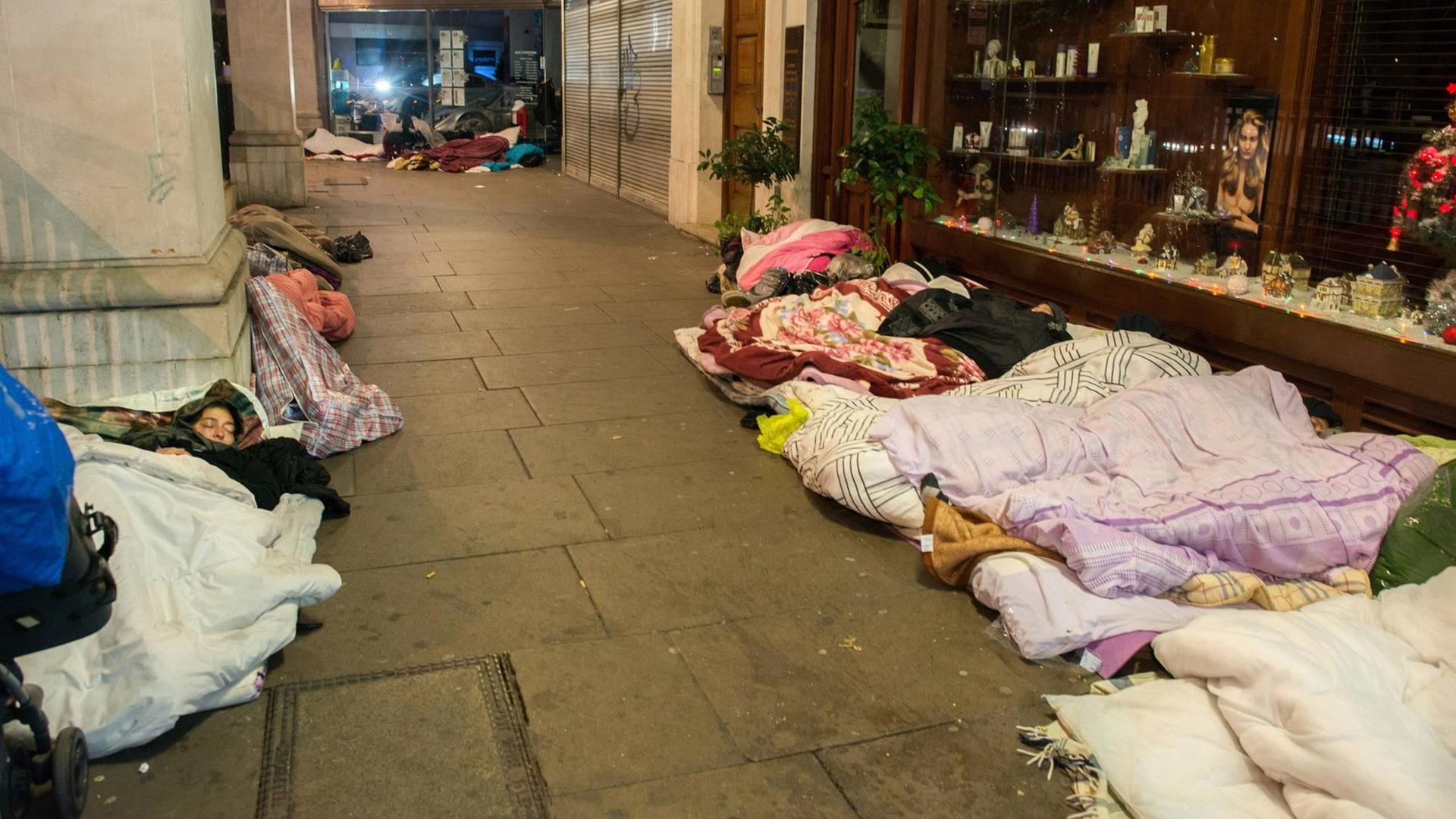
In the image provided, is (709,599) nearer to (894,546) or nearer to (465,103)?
(894,546)

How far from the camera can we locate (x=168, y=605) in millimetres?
2939

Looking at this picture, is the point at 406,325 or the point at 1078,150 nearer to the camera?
the point at 1078,150

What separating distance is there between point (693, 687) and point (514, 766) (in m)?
0.54

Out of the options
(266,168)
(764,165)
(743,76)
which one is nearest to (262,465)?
(764,165)

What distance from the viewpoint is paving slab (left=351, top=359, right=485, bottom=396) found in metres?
5.62

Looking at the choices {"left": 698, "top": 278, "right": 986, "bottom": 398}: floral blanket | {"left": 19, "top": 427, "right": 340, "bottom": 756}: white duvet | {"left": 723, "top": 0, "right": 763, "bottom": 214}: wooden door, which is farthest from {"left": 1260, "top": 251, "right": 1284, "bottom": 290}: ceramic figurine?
{"left": 723, "top": 0, "right": 763, "bottom": 214}: wooden door

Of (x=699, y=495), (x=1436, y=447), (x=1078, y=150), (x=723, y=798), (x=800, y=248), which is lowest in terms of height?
(x=723, y=798)

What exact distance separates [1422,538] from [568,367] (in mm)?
3884

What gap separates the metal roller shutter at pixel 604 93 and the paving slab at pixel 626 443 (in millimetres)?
9377

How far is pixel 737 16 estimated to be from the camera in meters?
10.6

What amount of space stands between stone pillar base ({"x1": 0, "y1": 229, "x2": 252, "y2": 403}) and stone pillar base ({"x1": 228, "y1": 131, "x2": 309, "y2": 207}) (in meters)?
8.31

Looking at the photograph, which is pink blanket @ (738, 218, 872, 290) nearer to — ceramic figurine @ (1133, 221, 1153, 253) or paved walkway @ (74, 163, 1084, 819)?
paved walkway @ (74, 163, 1084, 819)

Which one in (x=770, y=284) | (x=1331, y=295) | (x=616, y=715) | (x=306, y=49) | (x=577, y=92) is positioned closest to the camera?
(x=616, y=715)

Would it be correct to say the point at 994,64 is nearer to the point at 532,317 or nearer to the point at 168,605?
the point at 532,317
